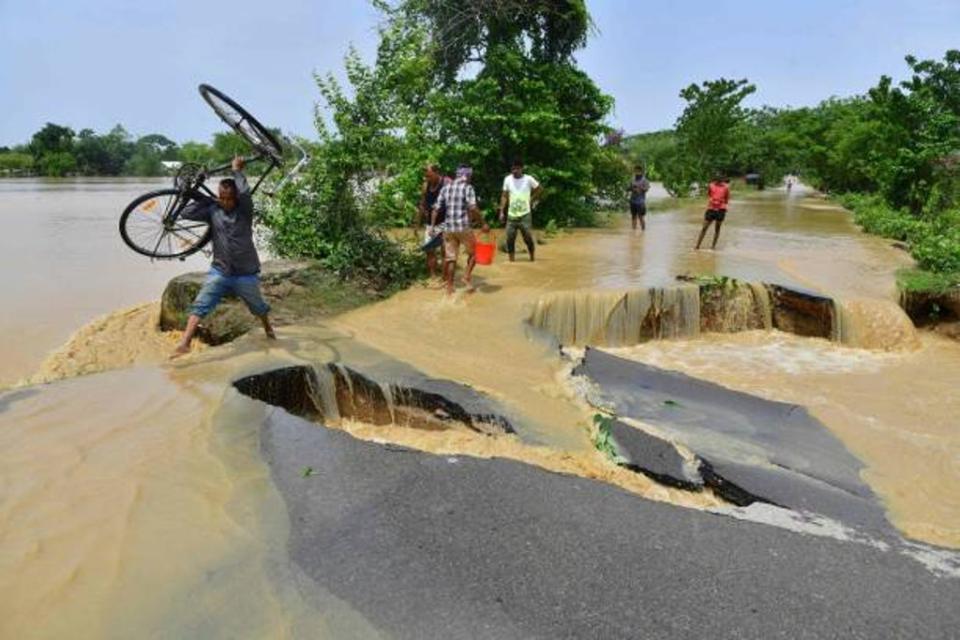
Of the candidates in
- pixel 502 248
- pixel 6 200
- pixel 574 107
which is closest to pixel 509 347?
pixel 502 248

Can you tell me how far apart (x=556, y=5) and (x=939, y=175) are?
543 inches

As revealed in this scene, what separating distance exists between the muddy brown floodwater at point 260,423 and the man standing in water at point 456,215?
0.66m

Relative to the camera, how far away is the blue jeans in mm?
7012

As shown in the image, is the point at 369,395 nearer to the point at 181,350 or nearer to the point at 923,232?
the point at 181,350

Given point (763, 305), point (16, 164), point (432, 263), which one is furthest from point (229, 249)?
point (16, 164)

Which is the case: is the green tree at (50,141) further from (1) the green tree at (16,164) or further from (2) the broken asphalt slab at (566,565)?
(2) the broken asphalt slab at (566,565)

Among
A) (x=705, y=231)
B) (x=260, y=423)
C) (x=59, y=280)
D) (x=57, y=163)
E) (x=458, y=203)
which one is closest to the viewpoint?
(x=260, y=423)

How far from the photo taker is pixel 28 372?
9.70 m

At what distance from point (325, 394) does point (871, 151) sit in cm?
2941

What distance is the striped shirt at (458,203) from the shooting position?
9.30 m

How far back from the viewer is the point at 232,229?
690 cm

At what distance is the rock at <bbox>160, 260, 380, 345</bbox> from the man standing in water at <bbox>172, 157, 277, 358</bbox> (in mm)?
1400

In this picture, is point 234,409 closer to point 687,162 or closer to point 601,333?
point 601,333

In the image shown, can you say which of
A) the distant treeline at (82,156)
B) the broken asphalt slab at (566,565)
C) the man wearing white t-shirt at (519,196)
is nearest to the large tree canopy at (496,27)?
the man wearing white t-shirt at (519,196)
